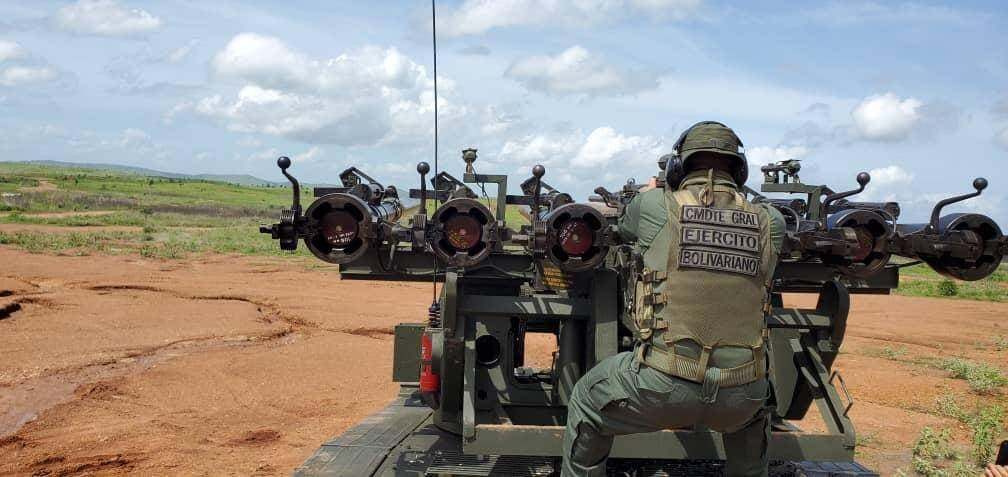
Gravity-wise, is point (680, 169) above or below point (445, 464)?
above

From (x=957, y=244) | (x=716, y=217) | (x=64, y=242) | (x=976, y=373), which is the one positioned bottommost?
(x=976, y=373)

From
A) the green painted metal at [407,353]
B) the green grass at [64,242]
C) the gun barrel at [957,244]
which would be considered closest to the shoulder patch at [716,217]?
the gun barrel at [957,244]

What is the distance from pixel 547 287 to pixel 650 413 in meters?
1.46

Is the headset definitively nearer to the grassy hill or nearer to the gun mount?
the gun mount

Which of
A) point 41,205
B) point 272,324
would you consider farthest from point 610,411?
point 41,205

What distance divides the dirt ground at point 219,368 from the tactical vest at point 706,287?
14.9 feet

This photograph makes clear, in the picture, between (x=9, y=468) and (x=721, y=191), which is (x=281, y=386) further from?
(x=721, y=191)

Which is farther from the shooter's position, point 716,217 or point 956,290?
point 956,290

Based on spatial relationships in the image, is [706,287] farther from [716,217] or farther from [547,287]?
[547,287]

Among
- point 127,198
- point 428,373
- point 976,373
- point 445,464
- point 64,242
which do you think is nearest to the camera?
point 445,464

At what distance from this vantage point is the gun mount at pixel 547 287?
157 inches

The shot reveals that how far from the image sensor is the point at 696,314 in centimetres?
336

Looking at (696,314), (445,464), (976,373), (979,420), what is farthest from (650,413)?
(976,373)

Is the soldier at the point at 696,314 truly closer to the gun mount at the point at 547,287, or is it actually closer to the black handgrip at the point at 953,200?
the gun mount at the point at 547,287
